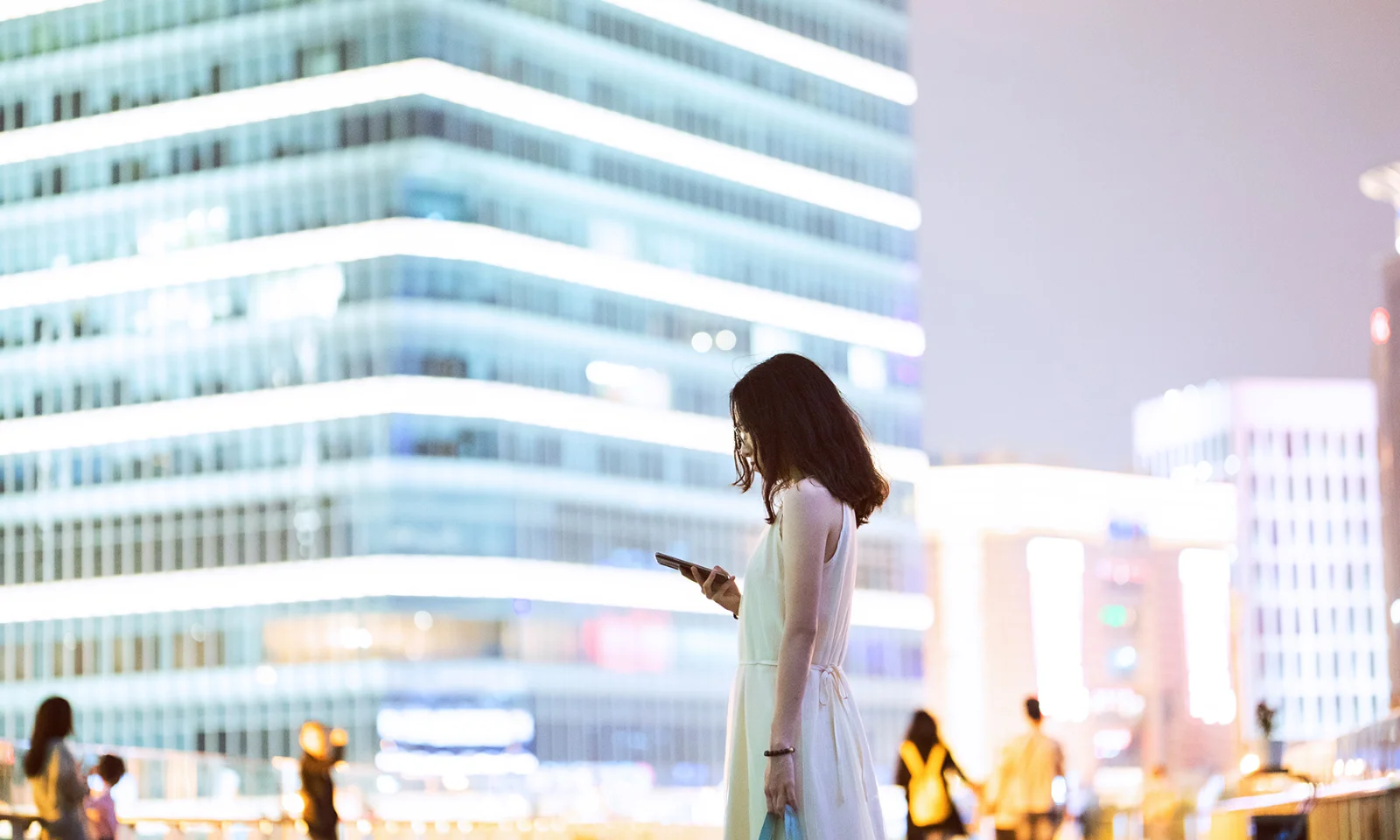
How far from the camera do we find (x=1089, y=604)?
5428 inches

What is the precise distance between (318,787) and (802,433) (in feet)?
A: 45.3

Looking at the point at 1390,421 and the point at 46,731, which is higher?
the point at 1390,421

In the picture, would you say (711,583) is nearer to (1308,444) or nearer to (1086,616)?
(1086,616)

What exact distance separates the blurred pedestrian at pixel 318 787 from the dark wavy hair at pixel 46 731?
22.4 ft

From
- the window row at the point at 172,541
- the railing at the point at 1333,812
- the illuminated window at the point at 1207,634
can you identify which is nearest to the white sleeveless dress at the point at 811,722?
the railing at the point at 1333,812

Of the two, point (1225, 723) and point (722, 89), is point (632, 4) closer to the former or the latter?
point (722, 89)

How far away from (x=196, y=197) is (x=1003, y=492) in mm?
60309

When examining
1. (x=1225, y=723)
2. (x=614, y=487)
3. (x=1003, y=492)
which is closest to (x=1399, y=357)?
(x=614, y=487)

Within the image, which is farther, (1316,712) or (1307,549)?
(1307,549)

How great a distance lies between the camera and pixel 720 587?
612 cm

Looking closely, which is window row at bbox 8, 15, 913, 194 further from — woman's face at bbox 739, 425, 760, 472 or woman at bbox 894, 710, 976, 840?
woman's face at bbox 739, 425, 760, 472

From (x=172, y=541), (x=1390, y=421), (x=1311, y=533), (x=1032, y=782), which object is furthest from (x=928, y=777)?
(x=1311, y=533)

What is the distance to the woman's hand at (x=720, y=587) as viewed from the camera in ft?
20.0

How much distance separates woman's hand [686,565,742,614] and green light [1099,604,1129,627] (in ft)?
442
